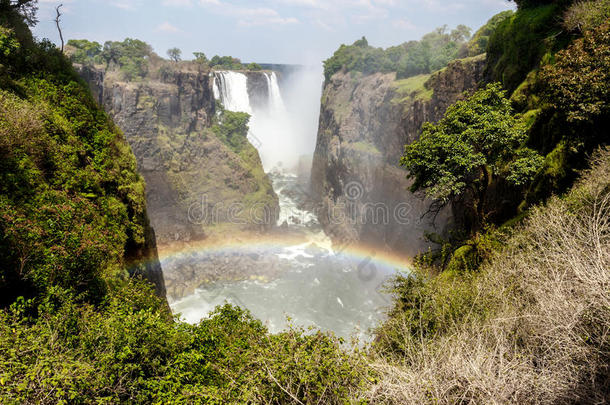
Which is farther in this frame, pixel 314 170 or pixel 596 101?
pixel 314 170

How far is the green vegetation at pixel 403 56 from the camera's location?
198 ft

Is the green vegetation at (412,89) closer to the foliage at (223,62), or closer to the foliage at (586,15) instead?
the foliage at (586,15)

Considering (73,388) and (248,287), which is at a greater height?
(73,388)

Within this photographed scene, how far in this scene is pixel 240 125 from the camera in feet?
240

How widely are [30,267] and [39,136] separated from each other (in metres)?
6.30

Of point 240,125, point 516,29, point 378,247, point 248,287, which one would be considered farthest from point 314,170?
point 516,29

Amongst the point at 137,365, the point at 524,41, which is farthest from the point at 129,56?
the point at 137,365

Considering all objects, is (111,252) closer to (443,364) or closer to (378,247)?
(443,364)

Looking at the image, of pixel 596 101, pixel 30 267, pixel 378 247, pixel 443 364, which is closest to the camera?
pixel 443 364

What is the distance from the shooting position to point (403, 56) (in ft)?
210

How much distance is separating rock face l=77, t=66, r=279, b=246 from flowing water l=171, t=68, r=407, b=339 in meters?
6.95

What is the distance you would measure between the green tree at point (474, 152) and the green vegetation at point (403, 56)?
50.4 m

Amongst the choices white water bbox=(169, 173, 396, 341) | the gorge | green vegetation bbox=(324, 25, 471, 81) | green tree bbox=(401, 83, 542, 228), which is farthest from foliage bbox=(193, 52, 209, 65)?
green tree bbox=(401, 83, 542, 228)

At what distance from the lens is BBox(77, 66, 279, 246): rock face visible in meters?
55.4
